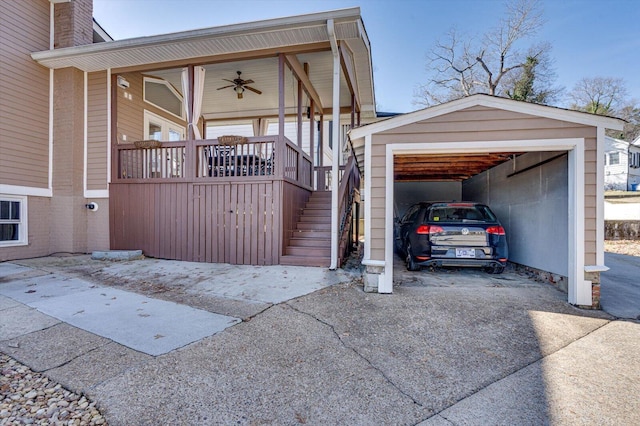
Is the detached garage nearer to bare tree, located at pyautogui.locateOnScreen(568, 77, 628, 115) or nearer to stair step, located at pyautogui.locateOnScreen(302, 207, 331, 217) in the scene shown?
stair step, located at pyautogui.locateOnScreen(302, 207, 331, 217)

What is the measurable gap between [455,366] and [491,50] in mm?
24008

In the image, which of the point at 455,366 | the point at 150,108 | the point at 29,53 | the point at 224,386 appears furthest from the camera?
the point at 150,108

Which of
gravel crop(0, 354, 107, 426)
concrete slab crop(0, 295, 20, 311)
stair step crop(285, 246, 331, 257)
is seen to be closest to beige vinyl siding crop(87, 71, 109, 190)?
concrete slab crop(0, 295, 20, 311)

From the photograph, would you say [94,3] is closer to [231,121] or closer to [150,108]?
[150,108]

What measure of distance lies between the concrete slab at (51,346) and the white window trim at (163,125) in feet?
22.4

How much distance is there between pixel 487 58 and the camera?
20.9m

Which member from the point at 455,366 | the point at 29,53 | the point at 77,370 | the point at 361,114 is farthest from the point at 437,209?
the point at 29,53

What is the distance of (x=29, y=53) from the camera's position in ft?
21.9

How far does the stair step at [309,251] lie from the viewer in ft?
19.4

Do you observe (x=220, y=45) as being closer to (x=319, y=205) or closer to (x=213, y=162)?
(x=213, y=162)

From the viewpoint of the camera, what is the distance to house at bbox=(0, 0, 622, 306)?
4.55 m

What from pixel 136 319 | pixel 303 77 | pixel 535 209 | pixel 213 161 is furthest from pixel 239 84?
pixel 535 209

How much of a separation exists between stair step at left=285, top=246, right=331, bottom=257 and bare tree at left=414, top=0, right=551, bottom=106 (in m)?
19.8

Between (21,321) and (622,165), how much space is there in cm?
3462
